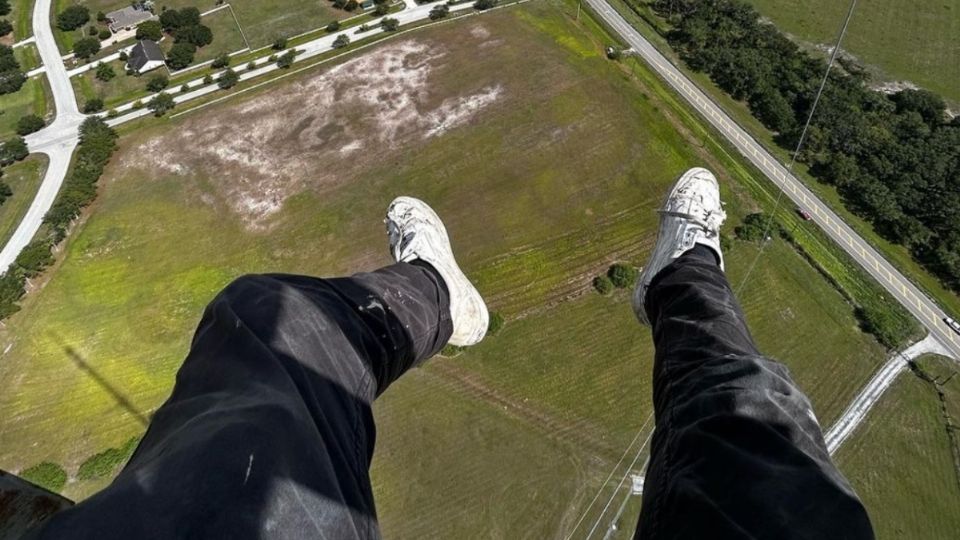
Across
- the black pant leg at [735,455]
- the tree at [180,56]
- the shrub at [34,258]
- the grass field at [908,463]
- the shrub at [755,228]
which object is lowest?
the grass field at [908,463]

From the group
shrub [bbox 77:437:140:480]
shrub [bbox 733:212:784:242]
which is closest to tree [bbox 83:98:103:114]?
shrub [bbox 77:437:140:480]

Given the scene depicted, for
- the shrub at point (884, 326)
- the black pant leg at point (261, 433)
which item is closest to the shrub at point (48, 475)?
the black pant leg at point (261, 433)

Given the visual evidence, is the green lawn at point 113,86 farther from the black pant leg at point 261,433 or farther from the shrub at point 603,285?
the black pant leg at point 261,433

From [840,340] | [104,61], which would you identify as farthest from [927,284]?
[104,61]

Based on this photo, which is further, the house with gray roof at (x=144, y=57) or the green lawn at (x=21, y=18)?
the green lawn at (x=21, y=18)

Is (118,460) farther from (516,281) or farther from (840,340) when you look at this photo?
(840,340)

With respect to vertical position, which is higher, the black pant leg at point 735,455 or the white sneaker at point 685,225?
the black pant leg at point 735,455

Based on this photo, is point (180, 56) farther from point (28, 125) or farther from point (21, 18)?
point (21, 18)
